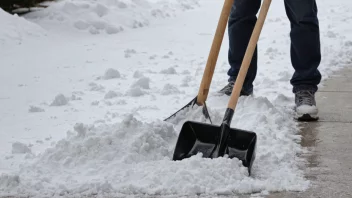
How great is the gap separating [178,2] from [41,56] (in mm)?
5969

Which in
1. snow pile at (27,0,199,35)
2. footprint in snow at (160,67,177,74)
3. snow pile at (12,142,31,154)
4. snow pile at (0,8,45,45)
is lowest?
snow pile at (27,0,199,35)

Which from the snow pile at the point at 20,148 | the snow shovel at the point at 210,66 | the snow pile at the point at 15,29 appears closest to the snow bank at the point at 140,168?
the snow pile at the point at 20,148

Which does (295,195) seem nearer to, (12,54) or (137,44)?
(12,54)

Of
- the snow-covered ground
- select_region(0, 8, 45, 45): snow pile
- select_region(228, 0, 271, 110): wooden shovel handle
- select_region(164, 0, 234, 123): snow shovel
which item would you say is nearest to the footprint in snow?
the snow-covered ground

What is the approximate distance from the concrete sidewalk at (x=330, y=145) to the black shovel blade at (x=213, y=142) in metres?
0.33

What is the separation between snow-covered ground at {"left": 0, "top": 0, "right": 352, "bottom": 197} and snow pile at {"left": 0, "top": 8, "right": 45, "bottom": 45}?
0.02m

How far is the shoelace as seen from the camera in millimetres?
4536

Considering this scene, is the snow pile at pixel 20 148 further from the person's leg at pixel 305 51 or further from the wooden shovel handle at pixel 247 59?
the person's leg at pixel 305 51

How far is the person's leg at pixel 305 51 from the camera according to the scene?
448cm

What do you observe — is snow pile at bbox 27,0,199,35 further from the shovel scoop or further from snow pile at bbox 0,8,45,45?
the shovel scoop

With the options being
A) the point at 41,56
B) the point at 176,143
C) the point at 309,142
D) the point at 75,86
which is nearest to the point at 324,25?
the point at 41,56

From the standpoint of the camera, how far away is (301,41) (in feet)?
15.1

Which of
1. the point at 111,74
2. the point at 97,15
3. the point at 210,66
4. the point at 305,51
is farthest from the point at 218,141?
the point at 97,15

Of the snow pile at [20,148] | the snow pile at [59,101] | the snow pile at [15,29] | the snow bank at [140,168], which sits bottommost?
the snow pile at [15,29]
